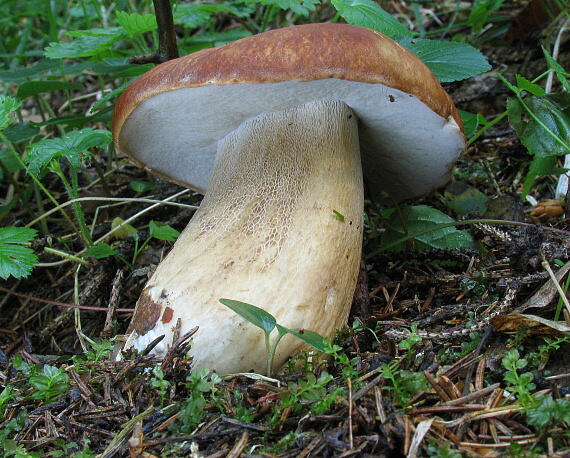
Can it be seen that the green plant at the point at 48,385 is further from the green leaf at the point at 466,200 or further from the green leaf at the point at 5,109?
the green leaf at the point at 466,200

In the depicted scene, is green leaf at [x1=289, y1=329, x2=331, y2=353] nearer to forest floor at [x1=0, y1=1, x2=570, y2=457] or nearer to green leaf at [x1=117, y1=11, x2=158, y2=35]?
forest floor at [x1=0, y1=1, x2=570, y2=457]

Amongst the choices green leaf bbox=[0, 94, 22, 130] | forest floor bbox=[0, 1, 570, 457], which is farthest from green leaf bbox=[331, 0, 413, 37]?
green leaf bbox=[0, 94, 22, 130]

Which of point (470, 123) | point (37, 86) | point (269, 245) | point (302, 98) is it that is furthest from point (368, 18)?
point (37, 86)

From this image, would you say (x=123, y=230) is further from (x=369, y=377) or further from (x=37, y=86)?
(x=369, y=377)

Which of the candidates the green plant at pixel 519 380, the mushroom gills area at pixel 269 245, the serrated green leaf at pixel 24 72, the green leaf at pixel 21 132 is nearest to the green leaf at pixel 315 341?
the mushroom gills area at pixel 269 245

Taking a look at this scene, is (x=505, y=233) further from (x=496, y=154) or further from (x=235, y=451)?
(x=235, y=451)

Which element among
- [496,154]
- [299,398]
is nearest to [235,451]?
[299,398]
